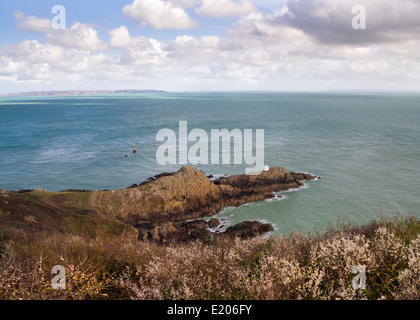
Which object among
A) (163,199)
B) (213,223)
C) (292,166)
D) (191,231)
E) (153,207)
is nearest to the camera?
(191,231)

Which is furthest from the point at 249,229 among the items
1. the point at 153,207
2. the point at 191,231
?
the point at 153,207

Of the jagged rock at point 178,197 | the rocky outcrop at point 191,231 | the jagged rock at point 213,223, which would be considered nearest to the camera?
the rocky outcrop at point 191,231

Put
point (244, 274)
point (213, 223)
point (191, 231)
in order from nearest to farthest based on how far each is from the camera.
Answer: point (244, 274) → point (191, 231) → point (213, 223)

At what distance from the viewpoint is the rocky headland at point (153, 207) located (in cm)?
Result: 2495

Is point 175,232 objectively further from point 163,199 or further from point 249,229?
point 249,229

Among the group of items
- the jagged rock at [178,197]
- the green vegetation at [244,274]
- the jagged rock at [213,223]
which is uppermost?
the green vegetation at [244,274]

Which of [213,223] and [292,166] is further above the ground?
[292,166]

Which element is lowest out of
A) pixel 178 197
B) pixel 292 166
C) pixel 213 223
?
pixel 213 223

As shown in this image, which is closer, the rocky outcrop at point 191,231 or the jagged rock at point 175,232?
the jagged rock at point 175,232

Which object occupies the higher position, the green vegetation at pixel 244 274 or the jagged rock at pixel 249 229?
the green vegetation at pixel 244 274

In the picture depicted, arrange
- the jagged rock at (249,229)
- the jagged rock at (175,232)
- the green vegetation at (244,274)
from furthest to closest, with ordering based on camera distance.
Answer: the jagged rock at (249,229), the jagged rock at (175,232), the green vegetation at (244,274)

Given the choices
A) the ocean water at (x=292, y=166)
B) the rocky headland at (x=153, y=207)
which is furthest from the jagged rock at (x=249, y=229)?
the ocean water at (x=292, y=166)

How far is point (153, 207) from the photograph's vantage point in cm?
3512

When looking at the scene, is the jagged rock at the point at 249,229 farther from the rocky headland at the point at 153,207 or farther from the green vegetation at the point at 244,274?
the green vegetation at the point at 244,274
